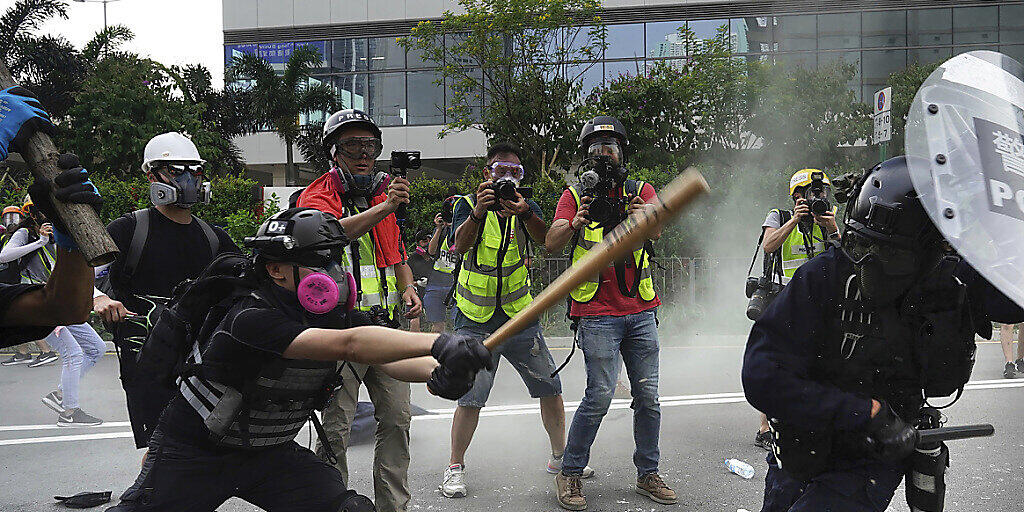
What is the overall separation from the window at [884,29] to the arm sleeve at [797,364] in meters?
20.3

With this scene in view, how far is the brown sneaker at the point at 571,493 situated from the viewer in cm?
446

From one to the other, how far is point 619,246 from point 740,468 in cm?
326

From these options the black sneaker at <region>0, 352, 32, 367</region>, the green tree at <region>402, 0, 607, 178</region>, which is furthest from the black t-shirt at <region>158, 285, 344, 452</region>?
the green tree at <region>402, 0, 607, 178</region>

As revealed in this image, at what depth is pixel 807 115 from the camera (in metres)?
16.3

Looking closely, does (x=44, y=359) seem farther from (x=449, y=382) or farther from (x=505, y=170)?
(x=449, y=382)

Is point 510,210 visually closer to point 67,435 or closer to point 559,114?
point 67,435

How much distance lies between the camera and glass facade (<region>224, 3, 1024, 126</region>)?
17750 mm

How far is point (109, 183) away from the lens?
12.9 m

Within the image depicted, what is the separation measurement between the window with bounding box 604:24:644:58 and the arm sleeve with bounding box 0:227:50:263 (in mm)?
20729

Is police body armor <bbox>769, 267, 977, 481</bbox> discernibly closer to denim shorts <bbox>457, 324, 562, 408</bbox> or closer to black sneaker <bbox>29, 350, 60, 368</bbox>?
denim shorts <bbox>457, 324, 562, 408</bbox>

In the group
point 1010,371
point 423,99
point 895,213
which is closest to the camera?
point 895,213

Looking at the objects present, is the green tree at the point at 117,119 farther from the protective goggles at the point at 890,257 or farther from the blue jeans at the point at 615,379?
the protective goggles at the point at 890,257

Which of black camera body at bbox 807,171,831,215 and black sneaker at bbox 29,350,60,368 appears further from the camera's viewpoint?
black sneaker at bbox 29,350,60,368

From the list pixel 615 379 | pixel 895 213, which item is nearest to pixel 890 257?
pixel 895 213
